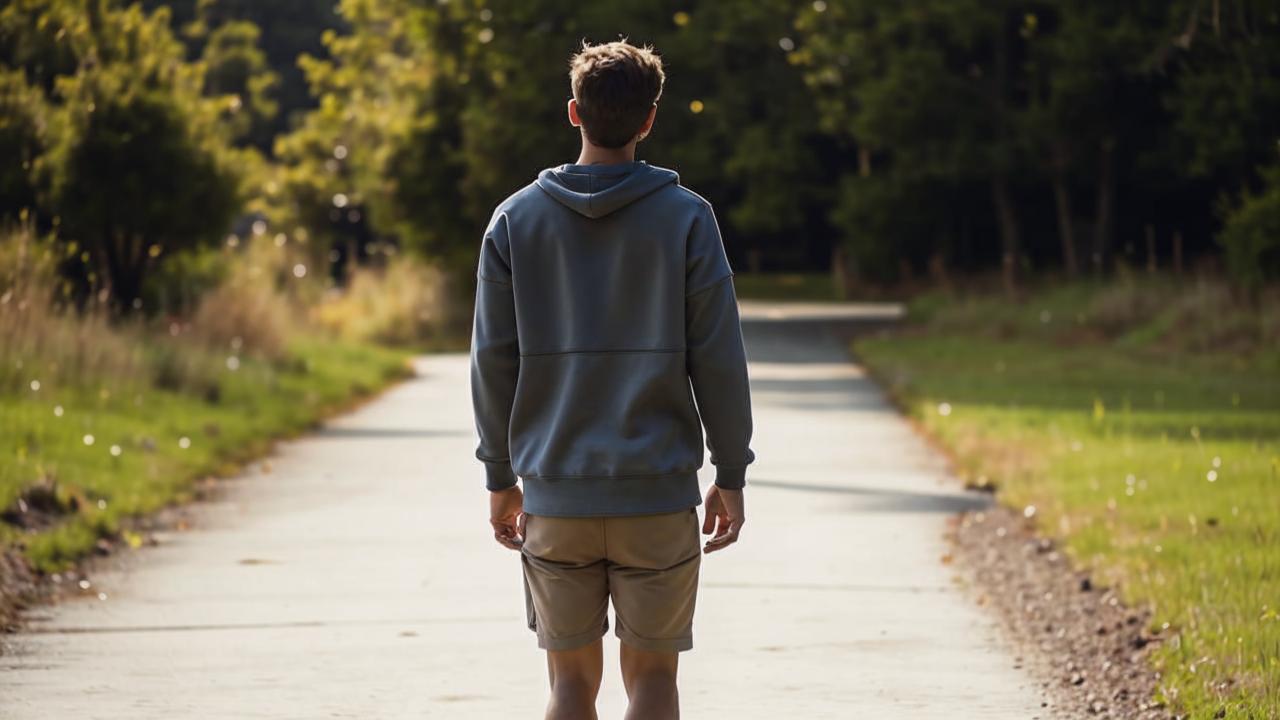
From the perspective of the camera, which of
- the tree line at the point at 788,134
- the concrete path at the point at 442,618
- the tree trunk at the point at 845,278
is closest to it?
the concrete path at the point at 442,618

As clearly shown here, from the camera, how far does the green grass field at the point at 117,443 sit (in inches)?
421

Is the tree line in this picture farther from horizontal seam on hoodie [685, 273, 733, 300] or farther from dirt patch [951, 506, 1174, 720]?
horizontal seam on hoodie [685, 273, 733, 300]

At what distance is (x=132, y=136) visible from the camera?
18438 millimetres

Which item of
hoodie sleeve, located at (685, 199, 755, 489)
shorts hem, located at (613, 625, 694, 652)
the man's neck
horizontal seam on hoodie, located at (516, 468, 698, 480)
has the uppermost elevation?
the man's neck

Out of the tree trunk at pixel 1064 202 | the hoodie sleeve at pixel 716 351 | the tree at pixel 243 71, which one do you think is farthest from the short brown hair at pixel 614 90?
the tree at pixel 243 71

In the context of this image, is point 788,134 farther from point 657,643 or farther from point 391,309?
point 657,643

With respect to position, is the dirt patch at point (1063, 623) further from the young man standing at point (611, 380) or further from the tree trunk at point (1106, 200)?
the tree trunk at point (1106, 200)

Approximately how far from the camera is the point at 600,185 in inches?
192

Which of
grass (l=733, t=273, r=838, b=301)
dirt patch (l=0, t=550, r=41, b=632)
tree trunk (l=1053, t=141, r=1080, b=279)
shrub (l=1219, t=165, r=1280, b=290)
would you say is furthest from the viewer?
grass (l=733, t=273, r=838, b=301)

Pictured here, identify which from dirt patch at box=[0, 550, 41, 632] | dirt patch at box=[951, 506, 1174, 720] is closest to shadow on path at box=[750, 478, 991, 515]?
dirt patch at box=[951, 506, 1174, 720]

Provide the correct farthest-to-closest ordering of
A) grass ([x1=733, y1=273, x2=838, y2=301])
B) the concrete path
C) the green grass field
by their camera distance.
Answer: grass ([x1=733, y1=273, x2=838, y2=301]) → the green grass field → the concrete path

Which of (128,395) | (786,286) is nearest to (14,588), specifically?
(128,395)

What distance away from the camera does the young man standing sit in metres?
4.86

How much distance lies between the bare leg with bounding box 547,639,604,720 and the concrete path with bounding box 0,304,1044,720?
1.85 meters
